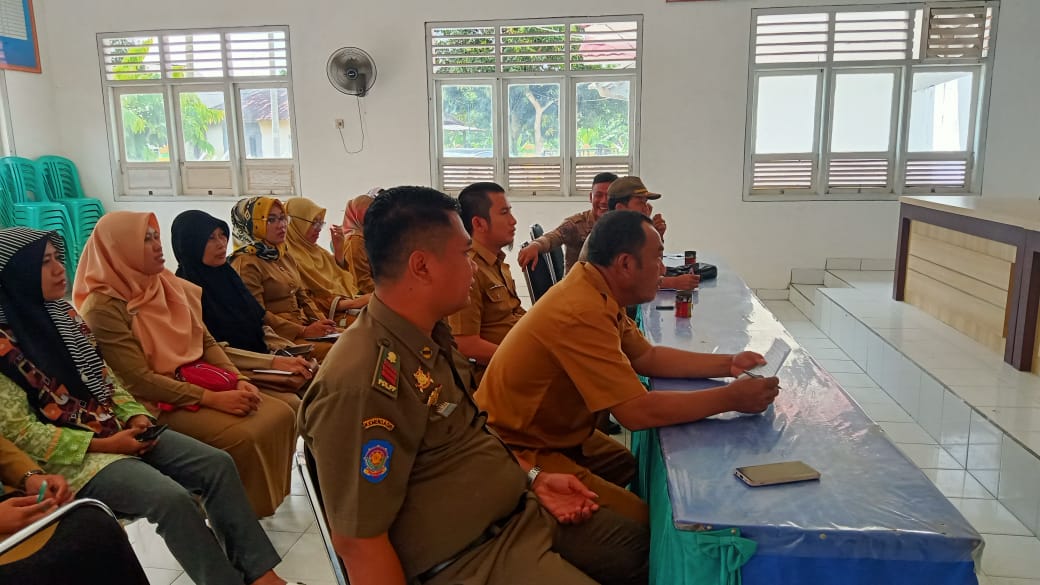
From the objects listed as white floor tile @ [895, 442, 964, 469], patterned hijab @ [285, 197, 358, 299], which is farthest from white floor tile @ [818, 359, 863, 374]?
patterned hijab @ [285, 197, 358, 299]

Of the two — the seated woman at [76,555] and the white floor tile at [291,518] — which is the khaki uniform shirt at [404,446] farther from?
the white floor tile at [291,518]

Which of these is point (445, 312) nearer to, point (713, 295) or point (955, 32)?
point (713, 295)

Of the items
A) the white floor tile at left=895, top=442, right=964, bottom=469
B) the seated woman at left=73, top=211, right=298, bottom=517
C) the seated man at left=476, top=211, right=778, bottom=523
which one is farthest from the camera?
the white floor tile at left=895, top=442, right=964, bottom=469

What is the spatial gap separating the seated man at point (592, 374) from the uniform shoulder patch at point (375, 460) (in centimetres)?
63

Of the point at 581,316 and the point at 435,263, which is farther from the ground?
the point at 435,263

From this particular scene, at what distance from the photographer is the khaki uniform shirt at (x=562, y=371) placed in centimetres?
166

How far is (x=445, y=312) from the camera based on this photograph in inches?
54.0

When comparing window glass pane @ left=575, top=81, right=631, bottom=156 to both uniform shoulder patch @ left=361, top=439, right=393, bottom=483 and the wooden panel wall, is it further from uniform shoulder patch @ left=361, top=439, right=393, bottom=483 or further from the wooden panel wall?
uniform shoulder patch @ left=361, top=439, right=393, bottom=483

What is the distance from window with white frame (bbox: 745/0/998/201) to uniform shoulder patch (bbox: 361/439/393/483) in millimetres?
5635

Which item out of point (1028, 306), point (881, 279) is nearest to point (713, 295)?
point (1028, 306)

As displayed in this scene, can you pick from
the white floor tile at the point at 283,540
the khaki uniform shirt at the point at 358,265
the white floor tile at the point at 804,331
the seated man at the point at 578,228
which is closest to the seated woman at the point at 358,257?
the khaki uniform shirt at the point at 358,265

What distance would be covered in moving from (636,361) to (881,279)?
4.50m

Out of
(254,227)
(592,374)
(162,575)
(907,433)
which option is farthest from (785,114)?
(162,575)

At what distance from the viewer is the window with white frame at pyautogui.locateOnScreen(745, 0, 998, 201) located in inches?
227
